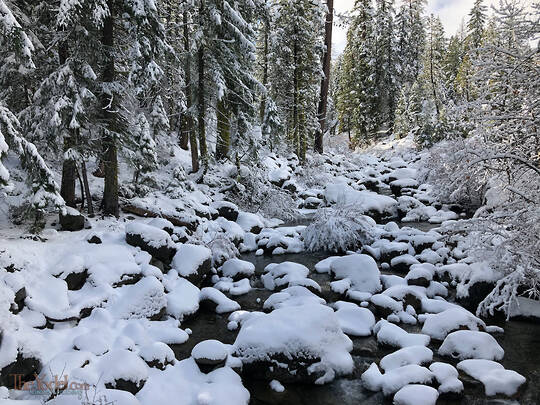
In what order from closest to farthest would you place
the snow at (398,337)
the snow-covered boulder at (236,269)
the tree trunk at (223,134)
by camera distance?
the snow at (398,337)
the snow-covered boulder at (236,269)
the tree trunk at (223,134)

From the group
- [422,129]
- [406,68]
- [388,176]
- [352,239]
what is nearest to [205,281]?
[352,239]

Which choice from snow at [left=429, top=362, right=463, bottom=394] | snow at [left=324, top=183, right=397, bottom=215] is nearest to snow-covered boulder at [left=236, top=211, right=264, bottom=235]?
snow at [left=324, top=183, right=397, bottom=215]

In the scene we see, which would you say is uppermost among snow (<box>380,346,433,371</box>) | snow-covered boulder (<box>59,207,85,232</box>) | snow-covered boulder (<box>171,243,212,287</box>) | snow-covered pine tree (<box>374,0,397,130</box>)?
snow-covered pine tree (<box>374,0,397,130</box>)

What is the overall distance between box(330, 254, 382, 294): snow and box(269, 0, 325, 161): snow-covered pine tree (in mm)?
13321

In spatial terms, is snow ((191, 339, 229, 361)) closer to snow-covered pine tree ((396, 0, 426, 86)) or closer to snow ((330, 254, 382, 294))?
snow ((330, 254, 382, 294))

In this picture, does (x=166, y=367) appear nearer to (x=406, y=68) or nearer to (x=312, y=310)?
(x=312, y=310)

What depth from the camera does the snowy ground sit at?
17.1 feet

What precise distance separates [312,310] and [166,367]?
2527mm

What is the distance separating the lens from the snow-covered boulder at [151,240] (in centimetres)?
867

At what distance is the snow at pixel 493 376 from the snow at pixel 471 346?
0.91 feet

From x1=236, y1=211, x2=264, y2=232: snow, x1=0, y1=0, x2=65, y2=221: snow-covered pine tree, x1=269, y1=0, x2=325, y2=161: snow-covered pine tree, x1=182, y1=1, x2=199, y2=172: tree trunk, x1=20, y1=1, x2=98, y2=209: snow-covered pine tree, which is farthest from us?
x1=269, y1=0, x2=325, y2=161: snow-covered pine tree

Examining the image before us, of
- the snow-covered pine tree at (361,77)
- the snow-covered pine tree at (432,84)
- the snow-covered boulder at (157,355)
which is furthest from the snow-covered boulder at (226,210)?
the snow-covered pine tree at (361,77)

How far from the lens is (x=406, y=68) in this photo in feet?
133

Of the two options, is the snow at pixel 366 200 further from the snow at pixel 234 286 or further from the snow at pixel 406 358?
the snow at pixel 406 358
